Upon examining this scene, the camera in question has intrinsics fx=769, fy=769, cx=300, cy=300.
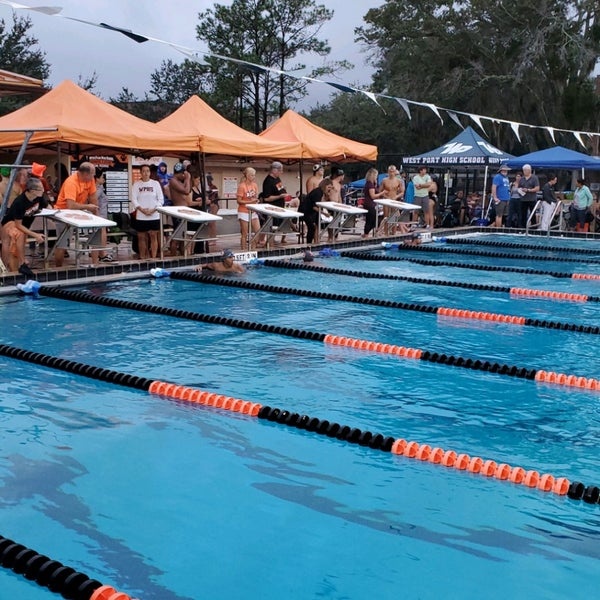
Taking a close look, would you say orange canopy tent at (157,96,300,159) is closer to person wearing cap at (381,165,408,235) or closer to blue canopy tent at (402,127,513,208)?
person wearing cap at (381,165,408,235)

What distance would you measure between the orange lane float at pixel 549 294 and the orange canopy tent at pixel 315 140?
557 cm

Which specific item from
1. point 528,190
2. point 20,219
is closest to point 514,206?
point 528,190

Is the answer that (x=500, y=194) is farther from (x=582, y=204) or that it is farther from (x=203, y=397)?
(x=203, y=397)

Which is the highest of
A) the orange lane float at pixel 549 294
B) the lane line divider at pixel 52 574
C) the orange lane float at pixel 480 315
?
the orange lane float at pixel 549 294

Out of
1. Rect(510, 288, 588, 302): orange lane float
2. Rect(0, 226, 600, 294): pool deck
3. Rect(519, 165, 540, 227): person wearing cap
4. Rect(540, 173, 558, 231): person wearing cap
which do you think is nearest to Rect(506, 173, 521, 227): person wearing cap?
Rect(519, 165, 540, 227): person wearing cap

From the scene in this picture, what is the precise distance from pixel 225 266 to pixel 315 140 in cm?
537

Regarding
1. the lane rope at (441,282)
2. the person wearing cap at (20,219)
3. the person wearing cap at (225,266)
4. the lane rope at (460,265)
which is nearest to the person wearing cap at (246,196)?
the lane rope at (441,282)

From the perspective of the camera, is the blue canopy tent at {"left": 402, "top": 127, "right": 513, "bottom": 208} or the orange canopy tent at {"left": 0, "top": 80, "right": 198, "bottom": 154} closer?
the orange canopy tent at {"left": 0, "top": 80, "right": 198, "bottom": 154}

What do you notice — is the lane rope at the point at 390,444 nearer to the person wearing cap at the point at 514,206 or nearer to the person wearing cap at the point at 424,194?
the person wearing cap at the point at 424,194

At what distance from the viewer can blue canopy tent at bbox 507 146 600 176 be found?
60.8ft

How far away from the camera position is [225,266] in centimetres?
1102

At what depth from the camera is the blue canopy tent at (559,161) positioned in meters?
18.5

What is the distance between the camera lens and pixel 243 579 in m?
3.14

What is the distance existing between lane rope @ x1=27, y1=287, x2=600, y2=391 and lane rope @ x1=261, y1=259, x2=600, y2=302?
3.61 m
